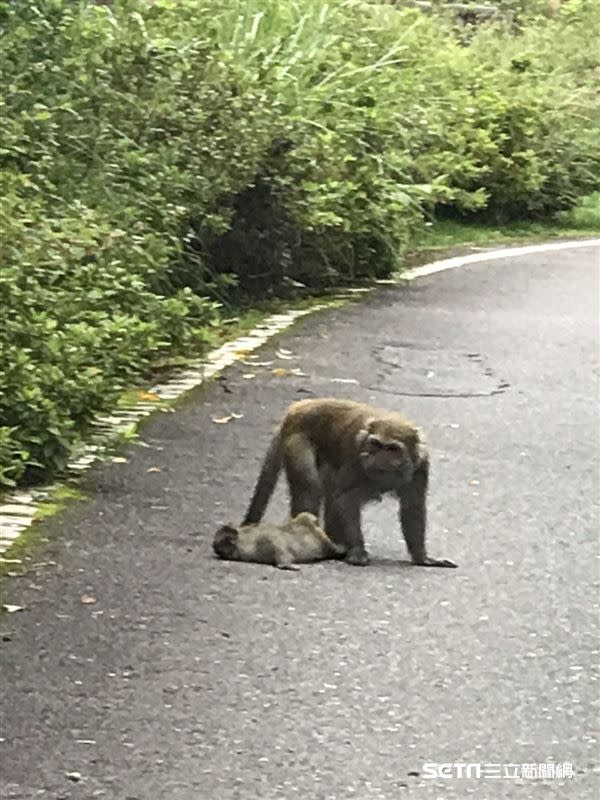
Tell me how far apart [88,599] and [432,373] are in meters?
6.46

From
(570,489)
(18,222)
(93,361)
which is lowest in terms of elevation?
(570,489)

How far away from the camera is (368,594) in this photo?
736 cm

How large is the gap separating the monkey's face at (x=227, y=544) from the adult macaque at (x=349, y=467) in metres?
0.29

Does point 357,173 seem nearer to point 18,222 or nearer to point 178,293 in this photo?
point 178,293

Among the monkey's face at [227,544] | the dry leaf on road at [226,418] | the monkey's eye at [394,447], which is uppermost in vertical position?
the monkey's eye at [394,447]

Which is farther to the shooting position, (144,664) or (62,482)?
(62,482)

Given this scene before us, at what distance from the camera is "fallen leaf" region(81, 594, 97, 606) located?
703 cm

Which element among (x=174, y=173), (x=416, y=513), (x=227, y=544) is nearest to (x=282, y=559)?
→ (x=227, y=544)

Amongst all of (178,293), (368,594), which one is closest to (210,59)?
(178,293)

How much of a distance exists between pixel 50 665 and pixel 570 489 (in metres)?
4.06

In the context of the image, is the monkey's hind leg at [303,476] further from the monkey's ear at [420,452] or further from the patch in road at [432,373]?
the patch in road at [432,373]

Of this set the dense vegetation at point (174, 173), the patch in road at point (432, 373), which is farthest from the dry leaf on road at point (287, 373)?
the dense vegetation at point (174, 173)

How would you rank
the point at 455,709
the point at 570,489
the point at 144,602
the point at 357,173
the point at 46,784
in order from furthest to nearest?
the point at 357,173 < the point at 570,489 < the point at 144,602 < the point at 455,709 < the point at 46,784

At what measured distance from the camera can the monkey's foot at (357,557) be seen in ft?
25.7
